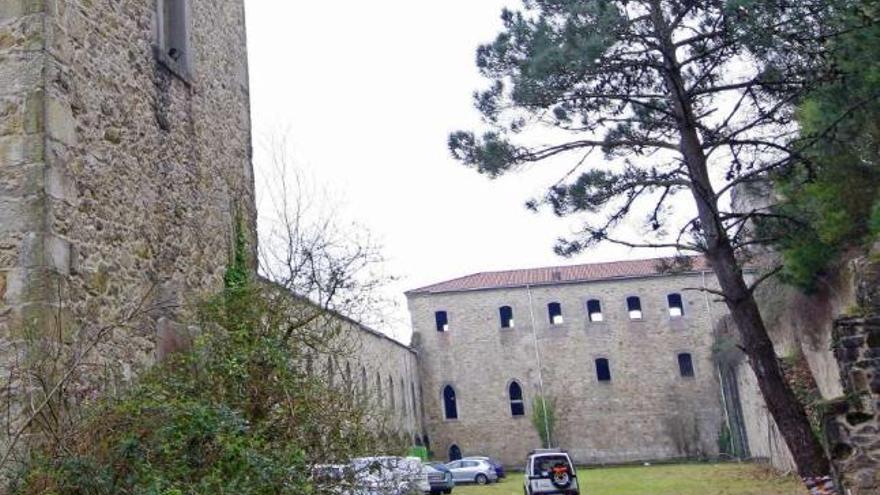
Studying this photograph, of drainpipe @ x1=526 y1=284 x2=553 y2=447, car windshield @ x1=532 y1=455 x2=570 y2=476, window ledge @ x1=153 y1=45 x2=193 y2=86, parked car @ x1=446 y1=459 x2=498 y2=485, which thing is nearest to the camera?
window ledge @ x1=153 y1=45 x2=193 y2=86

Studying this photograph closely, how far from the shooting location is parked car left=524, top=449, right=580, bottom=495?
16.8 meters

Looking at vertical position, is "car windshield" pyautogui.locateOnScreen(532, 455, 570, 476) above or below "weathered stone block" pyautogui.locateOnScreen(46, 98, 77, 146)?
below

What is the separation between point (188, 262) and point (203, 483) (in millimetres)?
3109

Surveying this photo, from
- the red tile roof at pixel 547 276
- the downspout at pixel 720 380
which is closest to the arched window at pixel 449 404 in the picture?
the red tile roof at pixel 547 276

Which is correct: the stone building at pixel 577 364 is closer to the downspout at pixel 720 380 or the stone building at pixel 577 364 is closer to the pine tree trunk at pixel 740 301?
the downspout at pixel 720 380

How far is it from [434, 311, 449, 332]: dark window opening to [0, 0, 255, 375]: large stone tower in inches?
1269

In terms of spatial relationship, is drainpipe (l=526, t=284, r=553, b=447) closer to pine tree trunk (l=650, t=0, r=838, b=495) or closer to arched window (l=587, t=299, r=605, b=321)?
arched window (l=587, t=299, r=605, b=321)

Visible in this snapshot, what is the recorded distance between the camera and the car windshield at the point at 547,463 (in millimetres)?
17094

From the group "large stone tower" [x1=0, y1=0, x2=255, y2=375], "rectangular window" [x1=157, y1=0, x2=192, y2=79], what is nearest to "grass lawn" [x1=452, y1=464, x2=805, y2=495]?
"large stone tower" [x1=0, y1=0, x2=255, y2=375]

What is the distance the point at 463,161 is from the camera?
11180 millimetres

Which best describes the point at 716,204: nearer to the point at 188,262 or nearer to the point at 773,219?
the point at 773,219

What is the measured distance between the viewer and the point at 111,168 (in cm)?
634

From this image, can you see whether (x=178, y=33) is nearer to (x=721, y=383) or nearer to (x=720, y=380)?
(x=721, y=383)

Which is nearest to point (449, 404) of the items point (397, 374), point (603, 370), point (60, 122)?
point (397, 374)
